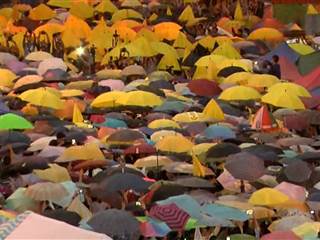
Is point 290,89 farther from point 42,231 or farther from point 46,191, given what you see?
point 42,231

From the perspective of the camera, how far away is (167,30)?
2845cm

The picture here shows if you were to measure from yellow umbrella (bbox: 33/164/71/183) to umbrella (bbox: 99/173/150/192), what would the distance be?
2.57ft

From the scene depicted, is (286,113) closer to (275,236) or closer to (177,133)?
(177,133)

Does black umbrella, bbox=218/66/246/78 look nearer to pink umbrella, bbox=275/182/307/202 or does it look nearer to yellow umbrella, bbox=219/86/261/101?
yellow umbrella, bbox=219/86/261/101

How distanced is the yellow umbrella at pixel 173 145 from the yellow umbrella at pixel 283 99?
12.2ft

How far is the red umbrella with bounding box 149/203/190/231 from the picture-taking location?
12906mm

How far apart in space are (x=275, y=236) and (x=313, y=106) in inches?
339

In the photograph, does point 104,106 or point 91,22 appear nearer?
point 104,106

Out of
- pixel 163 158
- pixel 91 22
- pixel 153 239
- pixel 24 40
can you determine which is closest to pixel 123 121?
pixel 163 158

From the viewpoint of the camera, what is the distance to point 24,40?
89.4 ft

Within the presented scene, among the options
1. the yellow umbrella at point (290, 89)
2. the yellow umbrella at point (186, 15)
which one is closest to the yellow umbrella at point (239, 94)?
the yellow umbrella at point (290, 89)

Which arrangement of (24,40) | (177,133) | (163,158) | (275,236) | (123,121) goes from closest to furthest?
1. (275,236)
2. (163,158)
3. (177,133)
4. (123,121)
5. (24,40)

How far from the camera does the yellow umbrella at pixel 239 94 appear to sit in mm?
20609

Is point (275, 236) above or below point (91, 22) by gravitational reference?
above
